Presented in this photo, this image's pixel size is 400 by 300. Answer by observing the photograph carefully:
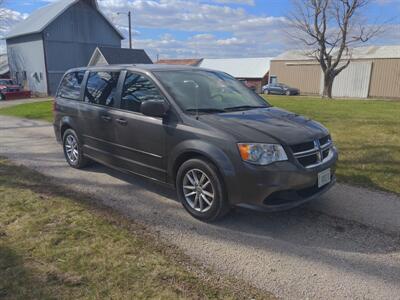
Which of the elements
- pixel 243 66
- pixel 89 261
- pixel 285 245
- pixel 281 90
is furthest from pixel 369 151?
pixel 243 66

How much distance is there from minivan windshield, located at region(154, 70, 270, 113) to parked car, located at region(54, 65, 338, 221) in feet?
0.05

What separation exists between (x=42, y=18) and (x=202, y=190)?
41.7 metres

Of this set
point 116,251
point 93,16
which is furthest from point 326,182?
point 93,16

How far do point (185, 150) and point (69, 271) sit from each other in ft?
5.74

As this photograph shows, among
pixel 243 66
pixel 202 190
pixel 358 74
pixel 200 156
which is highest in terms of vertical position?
pixel 243 66

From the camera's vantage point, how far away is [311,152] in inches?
153

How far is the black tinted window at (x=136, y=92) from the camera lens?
4.57 metres

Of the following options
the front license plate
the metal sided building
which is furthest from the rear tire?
the metal sided building

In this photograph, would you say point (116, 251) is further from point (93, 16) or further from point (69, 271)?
point (93, 16)

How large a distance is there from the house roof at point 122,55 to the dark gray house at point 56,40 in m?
4.62

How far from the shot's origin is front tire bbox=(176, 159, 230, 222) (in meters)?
3.85

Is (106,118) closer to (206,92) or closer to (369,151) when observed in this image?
(206,92)

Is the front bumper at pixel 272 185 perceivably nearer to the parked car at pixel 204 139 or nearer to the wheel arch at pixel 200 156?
the parked car at pixel 204 139

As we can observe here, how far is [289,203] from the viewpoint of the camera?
374 centimetres
